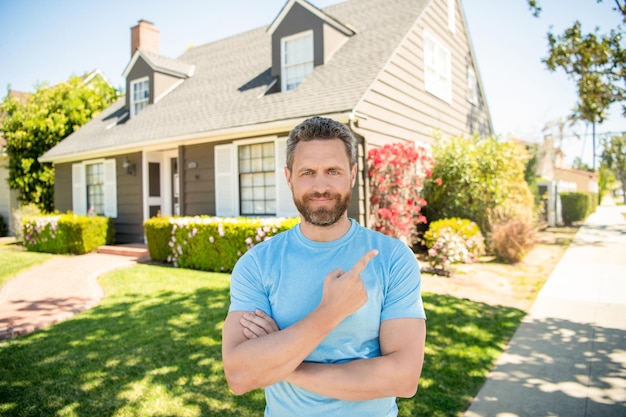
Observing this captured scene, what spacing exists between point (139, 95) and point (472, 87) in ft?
39.3

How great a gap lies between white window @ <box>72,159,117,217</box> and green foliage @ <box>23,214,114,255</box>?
3.77 ft

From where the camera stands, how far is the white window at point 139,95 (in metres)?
14.2

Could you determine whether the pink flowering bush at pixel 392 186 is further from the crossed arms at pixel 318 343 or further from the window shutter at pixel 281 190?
the crossed arms at pixel 318 343

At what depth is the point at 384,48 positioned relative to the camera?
985 centimetres

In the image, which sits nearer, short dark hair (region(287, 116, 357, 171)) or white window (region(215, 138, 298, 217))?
short dark hair (region(287, 116, 357, 171))

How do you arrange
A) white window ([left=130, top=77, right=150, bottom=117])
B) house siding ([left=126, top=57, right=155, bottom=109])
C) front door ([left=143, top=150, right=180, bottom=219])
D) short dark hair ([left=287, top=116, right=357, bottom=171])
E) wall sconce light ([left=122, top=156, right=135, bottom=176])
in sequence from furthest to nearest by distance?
white window ([left=130, top=77, right=150, bottom=117]) → house siding ([left=126, top=57, right=155, bottom=109]) → front door ([left=143, top=150, right=180, bottom=219]) → wall sconce light ([left=122, top=156, right=135, bottom=176]) → short dark hair ([left=287, top=116, right=357, bottom=171])

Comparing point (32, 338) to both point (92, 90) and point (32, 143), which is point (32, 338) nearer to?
point (32, 143)

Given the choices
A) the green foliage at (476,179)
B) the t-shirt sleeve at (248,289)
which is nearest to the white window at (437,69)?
the green foliage at (476,179)

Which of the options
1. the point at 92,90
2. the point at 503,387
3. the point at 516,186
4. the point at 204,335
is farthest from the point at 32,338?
the point at 92,90

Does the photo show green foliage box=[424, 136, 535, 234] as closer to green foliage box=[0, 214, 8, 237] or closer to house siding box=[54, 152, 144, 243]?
house siding box=[54, 152, 144, 243]

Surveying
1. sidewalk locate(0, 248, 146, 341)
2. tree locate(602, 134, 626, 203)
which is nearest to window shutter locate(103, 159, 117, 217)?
sidewalk locate(0, 248, 146, 341)

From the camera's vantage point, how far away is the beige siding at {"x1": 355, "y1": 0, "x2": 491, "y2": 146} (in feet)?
30.4

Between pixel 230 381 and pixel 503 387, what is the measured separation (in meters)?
3.09

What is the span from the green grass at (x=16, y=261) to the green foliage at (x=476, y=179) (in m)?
9.75
